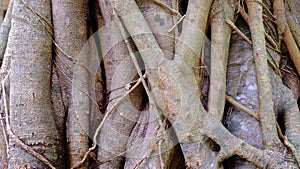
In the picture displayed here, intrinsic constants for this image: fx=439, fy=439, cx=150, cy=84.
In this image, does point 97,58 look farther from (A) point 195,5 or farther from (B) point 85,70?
(A) point 195,5

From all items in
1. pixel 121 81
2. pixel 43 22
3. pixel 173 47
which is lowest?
pixel 121 81

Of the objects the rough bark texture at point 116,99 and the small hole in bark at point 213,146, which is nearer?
the small hole in bark at point 213,146

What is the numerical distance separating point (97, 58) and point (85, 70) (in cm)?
10

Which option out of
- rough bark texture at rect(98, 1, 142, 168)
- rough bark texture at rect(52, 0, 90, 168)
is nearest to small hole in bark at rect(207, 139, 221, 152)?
rough bark texture at rect(98, 1, 142, 168)

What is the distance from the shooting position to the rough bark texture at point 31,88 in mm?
1565

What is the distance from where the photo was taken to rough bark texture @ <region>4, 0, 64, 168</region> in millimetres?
1565

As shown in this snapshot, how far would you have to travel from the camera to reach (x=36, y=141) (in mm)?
1563

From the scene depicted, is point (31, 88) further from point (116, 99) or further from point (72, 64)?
point (116, 99)

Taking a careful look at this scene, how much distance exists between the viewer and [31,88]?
163 centimetres

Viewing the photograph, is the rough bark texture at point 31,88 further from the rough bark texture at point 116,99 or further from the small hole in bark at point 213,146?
the small hole in bark at point 213,146

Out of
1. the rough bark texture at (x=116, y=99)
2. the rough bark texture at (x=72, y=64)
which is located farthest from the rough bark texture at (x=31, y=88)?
the rough bark texture at (x=116, y=99)

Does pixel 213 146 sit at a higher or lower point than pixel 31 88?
lower

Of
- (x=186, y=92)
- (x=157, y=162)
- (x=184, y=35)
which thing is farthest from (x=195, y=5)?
(x=157, y=162)

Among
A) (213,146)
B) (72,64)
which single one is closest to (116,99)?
(72,64)
